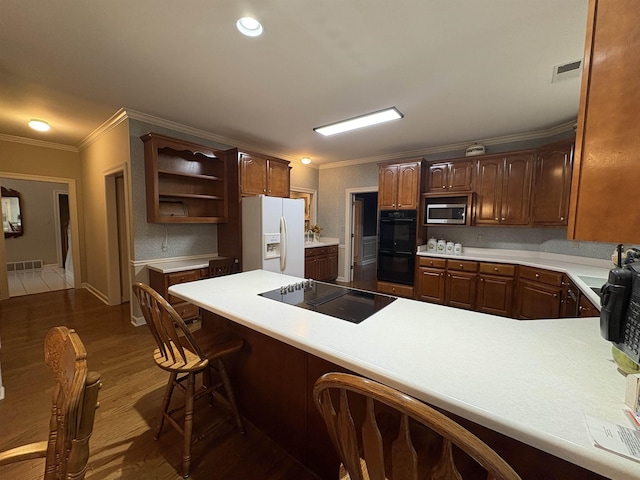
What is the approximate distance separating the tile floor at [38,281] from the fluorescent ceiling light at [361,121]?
562 centimetres

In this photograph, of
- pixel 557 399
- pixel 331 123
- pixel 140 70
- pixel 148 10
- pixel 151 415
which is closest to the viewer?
pixel 557 399

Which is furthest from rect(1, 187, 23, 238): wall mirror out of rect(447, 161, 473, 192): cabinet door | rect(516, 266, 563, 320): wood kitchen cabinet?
rect(516, 266, 563, 320): wood kitchen cabinet

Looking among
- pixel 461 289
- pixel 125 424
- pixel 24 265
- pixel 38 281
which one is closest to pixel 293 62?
pixel 125 424

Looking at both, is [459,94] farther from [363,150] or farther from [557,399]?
[557,399]

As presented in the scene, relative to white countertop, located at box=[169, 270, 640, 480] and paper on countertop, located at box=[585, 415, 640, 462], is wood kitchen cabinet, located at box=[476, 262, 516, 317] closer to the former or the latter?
white countertop, located at box=[169, 270, 640, 480]

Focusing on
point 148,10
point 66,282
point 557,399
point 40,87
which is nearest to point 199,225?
point 40,87

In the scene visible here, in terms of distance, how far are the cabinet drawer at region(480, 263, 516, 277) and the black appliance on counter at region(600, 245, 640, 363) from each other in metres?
2.96

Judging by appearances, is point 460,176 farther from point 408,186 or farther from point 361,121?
point 361,121

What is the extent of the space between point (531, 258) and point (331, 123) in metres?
3.47

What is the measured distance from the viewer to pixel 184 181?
380 centimetres

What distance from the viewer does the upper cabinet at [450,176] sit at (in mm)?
3988

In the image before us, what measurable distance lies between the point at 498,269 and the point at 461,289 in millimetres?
564

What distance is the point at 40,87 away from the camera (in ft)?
8.43

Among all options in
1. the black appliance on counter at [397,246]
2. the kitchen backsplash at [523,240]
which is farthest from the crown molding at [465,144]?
the kitchen backsplash at [523,240]
